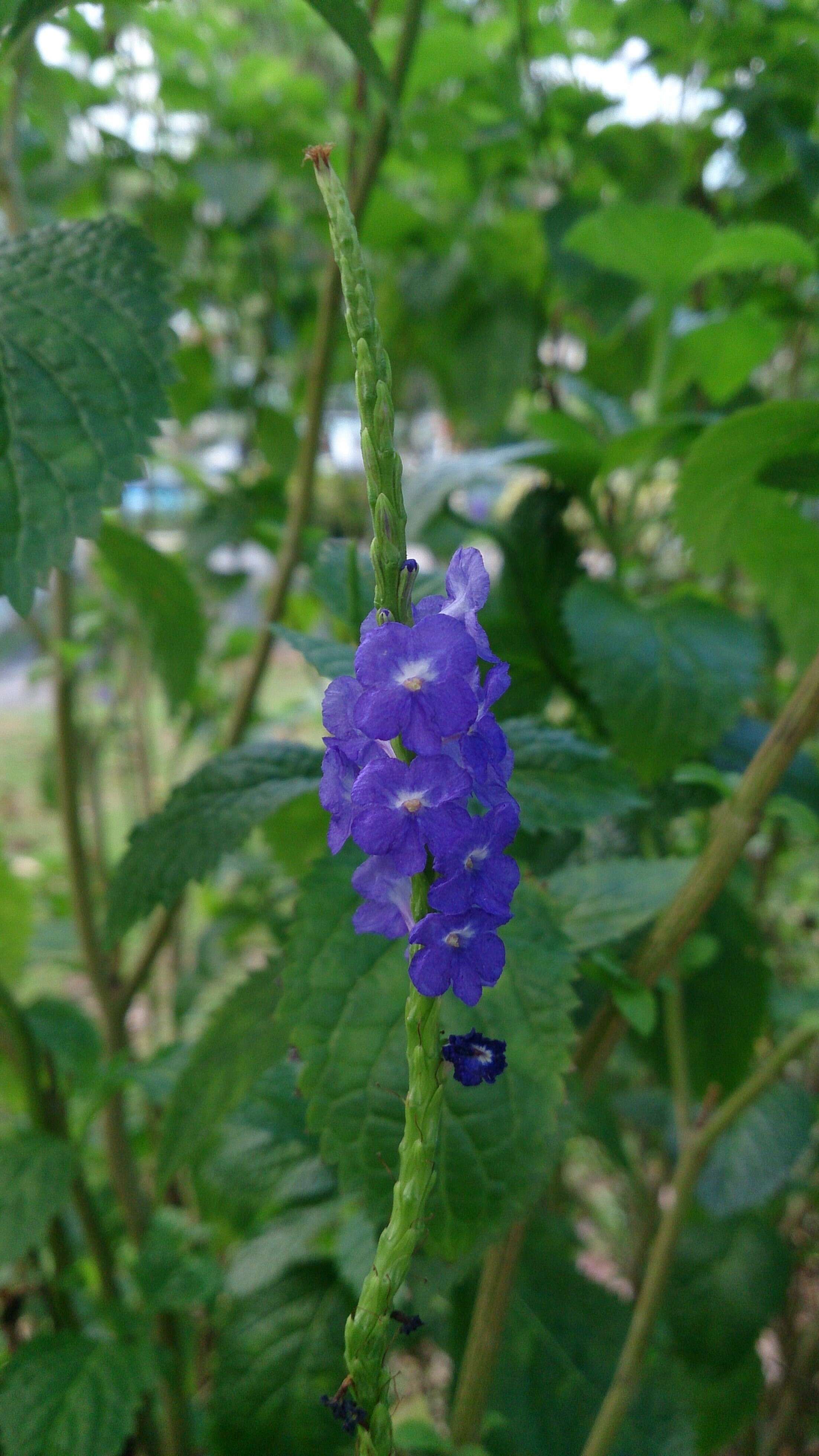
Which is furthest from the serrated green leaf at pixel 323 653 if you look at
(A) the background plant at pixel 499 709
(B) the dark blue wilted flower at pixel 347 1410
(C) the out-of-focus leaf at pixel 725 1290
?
(C) the out-of-focus leaf at pixel 725 1290

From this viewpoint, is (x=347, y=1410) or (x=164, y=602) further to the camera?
(x=164, y=602)

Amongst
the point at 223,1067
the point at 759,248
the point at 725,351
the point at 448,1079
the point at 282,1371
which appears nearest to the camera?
the point at 448,1079

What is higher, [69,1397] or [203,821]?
[203,821]

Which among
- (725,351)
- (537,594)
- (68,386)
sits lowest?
(537,594)

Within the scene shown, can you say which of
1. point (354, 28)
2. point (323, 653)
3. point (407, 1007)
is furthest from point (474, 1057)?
point (354, 28)

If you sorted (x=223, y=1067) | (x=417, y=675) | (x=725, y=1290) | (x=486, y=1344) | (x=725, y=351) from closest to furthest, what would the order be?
(x=417, y=675) < (x=486, y=1344) < (x=223, y=1067) < (x=725, y=351) < (x=725, y=1290)

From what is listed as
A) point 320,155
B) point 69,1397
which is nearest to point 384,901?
point 320,155

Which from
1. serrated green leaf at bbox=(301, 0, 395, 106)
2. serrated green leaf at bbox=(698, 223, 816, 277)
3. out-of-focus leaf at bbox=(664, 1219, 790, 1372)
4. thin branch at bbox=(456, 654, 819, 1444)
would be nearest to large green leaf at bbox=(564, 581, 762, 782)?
thin branch at bbox=(456, 654, 819, 1444)

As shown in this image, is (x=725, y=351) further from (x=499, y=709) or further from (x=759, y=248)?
(x=499, y=709)
